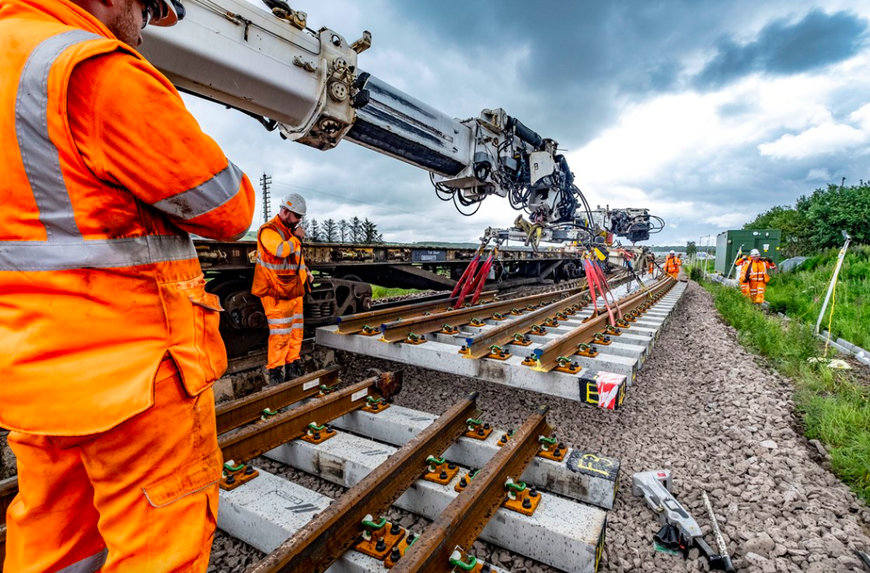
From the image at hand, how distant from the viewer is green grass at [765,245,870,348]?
21.8 feet

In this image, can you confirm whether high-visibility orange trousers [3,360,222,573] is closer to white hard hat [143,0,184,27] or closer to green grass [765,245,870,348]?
white hard hat [143,0,184,27]

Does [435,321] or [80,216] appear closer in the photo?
[80,216]

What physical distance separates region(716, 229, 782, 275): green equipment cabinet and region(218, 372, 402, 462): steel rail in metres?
20.7

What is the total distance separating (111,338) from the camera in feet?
3.16

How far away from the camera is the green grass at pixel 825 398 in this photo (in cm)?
258

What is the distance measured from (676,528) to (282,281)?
134 inches

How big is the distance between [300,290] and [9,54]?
3140mm

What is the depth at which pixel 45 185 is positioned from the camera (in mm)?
896

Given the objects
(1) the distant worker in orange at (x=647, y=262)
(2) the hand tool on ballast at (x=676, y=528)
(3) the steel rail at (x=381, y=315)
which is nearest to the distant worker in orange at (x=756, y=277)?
(1) the distant worker in orange at (x=647, y=262)

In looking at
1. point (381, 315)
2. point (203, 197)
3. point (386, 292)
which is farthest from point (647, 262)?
point (203, 197)

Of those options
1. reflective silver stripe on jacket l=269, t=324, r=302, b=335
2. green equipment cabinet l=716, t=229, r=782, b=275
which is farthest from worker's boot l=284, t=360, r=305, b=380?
green equipment cabinet l=716, t=229, r=782, b=275

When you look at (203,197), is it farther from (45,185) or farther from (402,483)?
(402,483)

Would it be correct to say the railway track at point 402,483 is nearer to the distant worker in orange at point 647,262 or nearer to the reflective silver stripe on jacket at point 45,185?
the reflective silver stripe on jacket at point 45,185

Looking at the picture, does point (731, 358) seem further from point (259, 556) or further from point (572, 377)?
point (259, 556)
